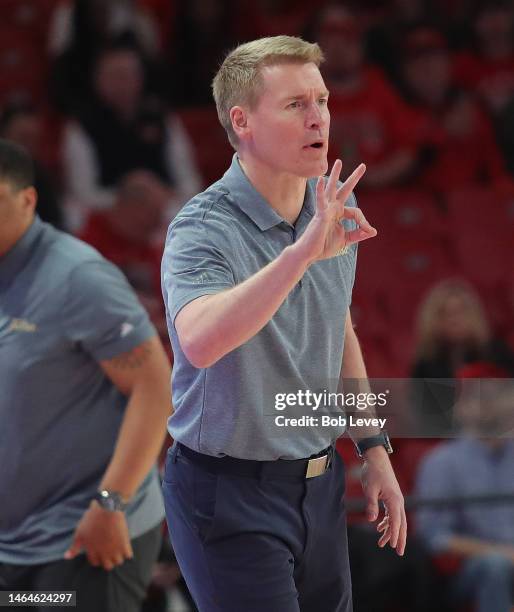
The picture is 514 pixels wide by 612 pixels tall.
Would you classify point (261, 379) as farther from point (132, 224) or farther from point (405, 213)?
point (405, 213)

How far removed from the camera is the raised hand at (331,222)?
90.0 inches

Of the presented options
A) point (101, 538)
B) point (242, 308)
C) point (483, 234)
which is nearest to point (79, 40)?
point (483, 234)

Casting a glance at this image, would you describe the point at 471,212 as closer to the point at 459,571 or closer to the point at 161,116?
the point at 161,116

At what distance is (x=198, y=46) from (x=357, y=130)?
1.32 metres

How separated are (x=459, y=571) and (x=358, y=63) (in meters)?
3.46

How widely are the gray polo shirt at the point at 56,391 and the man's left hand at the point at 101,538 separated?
0.06 metres

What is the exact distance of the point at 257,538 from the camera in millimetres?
2545

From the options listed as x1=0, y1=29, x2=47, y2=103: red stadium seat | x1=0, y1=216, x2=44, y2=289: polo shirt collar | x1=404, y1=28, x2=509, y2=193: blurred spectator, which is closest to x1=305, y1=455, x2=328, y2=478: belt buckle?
x1=0, y1=216, x2=44, y2=289: polo shirt collar

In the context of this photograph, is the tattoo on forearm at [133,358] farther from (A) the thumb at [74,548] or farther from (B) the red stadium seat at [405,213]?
(B) the red stadium seat at [405,213]

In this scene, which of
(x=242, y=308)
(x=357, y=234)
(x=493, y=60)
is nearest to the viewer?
(x=242, y=308)

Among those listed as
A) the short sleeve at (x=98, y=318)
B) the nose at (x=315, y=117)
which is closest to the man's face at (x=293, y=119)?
the nose at (x=315, y=117)

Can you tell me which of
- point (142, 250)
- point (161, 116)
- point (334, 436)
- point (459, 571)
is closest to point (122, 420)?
point (334, 436)

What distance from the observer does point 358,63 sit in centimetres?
726

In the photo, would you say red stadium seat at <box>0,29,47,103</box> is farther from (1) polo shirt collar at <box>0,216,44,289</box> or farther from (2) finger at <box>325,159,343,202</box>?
(2) finger at <box>325,159,343,202</box>
